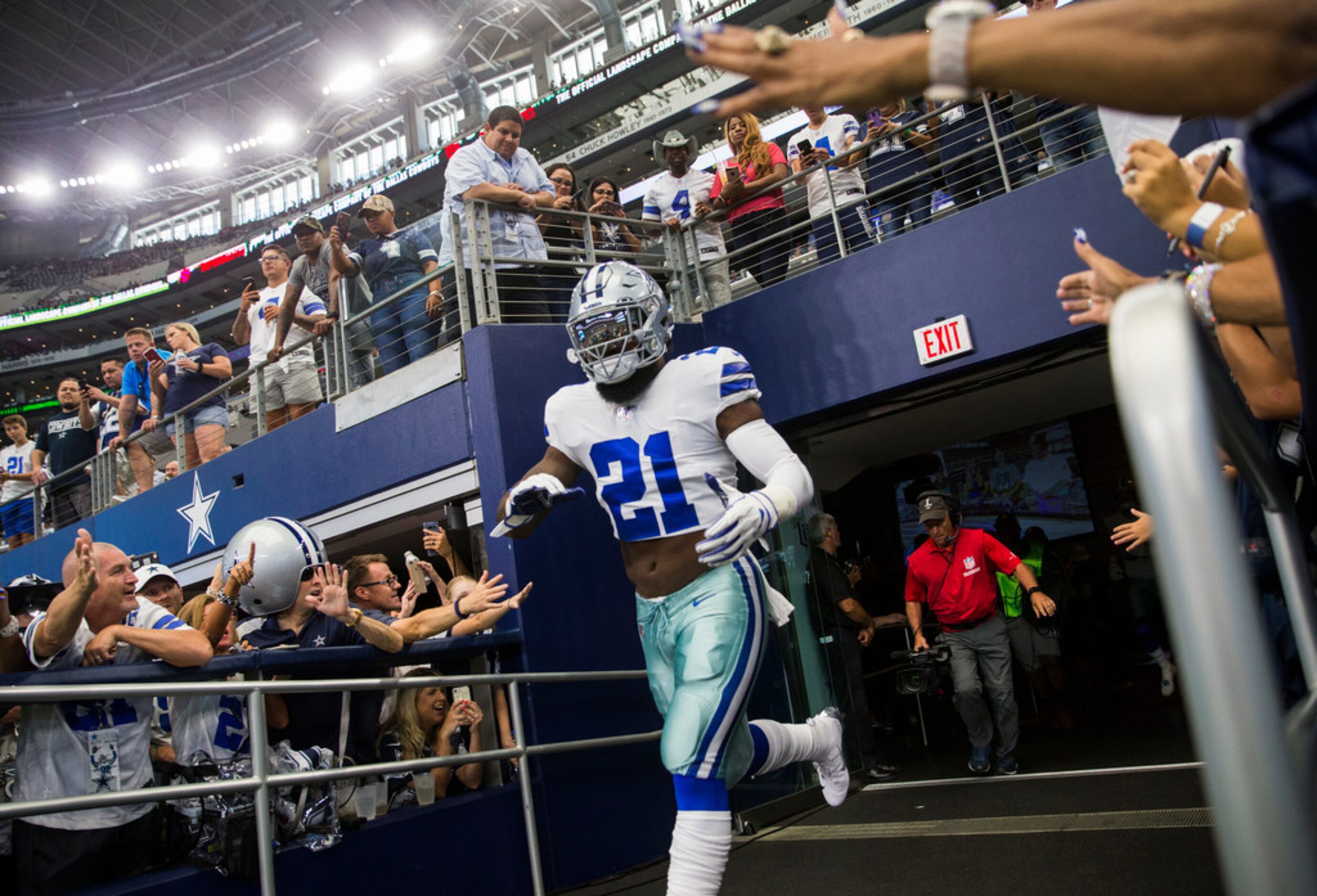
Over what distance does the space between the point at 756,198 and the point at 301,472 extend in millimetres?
3997

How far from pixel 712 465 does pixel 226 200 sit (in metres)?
39.6

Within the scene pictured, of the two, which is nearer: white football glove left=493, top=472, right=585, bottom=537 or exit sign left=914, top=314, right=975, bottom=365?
white football glove left=493, top=472, right=585, bottom=537

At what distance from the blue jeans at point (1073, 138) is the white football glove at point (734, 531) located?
13.1 ft

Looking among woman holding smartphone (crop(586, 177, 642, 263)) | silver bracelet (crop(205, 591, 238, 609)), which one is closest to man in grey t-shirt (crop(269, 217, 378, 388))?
woman holding smartphone (crop(586, 177, 642, 263))

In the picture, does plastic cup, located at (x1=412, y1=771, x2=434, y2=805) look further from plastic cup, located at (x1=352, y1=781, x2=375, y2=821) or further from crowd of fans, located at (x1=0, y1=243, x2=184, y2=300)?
crowd of fans, located at (x1=0, y1=243, x2=184, y2=300)

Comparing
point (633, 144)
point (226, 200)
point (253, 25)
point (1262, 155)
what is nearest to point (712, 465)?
point (1262, 155)

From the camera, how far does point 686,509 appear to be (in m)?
3.53

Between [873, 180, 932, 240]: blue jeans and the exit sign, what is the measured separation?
83 cm

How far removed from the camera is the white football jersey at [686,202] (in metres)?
7.19

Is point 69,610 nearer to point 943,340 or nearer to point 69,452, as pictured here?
point 943,340

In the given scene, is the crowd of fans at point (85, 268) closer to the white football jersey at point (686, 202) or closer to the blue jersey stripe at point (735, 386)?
the white football jersey at point (686, 202)

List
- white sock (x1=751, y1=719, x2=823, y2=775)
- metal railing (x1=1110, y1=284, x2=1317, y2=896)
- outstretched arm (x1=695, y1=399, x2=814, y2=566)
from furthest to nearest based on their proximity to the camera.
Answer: white sock (x1=751, y1=719, x2=823, y2=775) < outstretched arm (x1=695, y1=399, x2=814, y2=566) < metal railing (x1=1110, y1=284, x2=1317, y2=896)

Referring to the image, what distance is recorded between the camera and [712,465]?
3.63 meters

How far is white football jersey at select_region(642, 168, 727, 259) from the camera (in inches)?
283
